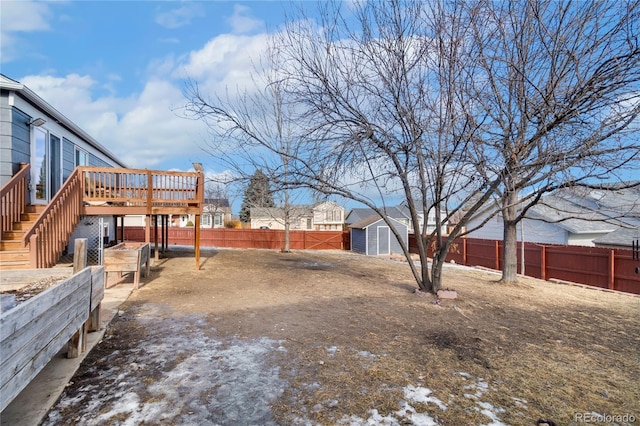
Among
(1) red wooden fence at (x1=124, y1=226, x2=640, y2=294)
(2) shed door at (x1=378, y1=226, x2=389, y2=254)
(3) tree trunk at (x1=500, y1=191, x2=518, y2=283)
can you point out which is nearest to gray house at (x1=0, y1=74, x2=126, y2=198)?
(3) tree trunk at (x1=500, y1=191, x2=518, y2=283)

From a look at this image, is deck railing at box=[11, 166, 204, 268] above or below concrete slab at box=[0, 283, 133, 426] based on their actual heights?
above

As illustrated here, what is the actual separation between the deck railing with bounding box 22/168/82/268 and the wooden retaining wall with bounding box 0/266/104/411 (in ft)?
11.1

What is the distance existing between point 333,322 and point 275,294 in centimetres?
227

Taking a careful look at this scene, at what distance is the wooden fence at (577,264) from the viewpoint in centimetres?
1142

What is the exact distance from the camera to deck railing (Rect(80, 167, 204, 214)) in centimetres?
908

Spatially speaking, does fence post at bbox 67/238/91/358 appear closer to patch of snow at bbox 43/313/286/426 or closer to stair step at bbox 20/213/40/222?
patch of snow at bbox 43/313/286/426

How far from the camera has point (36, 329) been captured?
2.31 meters

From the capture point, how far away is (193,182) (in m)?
10.4

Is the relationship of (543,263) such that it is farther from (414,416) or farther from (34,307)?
(34,307)

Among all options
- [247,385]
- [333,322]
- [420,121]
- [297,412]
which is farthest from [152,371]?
[420,121]

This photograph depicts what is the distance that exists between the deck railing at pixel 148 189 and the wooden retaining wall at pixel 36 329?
6.41 meters

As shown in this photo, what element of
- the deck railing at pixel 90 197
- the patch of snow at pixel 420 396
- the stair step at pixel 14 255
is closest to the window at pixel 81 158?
the deck railing at pixel 90 197

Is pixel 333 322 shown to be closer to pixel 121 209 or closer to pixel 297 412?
pixel 297 412

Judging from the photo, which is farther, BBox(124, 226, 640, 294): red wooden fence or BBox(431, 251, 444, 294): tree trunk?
BBox(124, 226, 640, 294): red wooden fence
